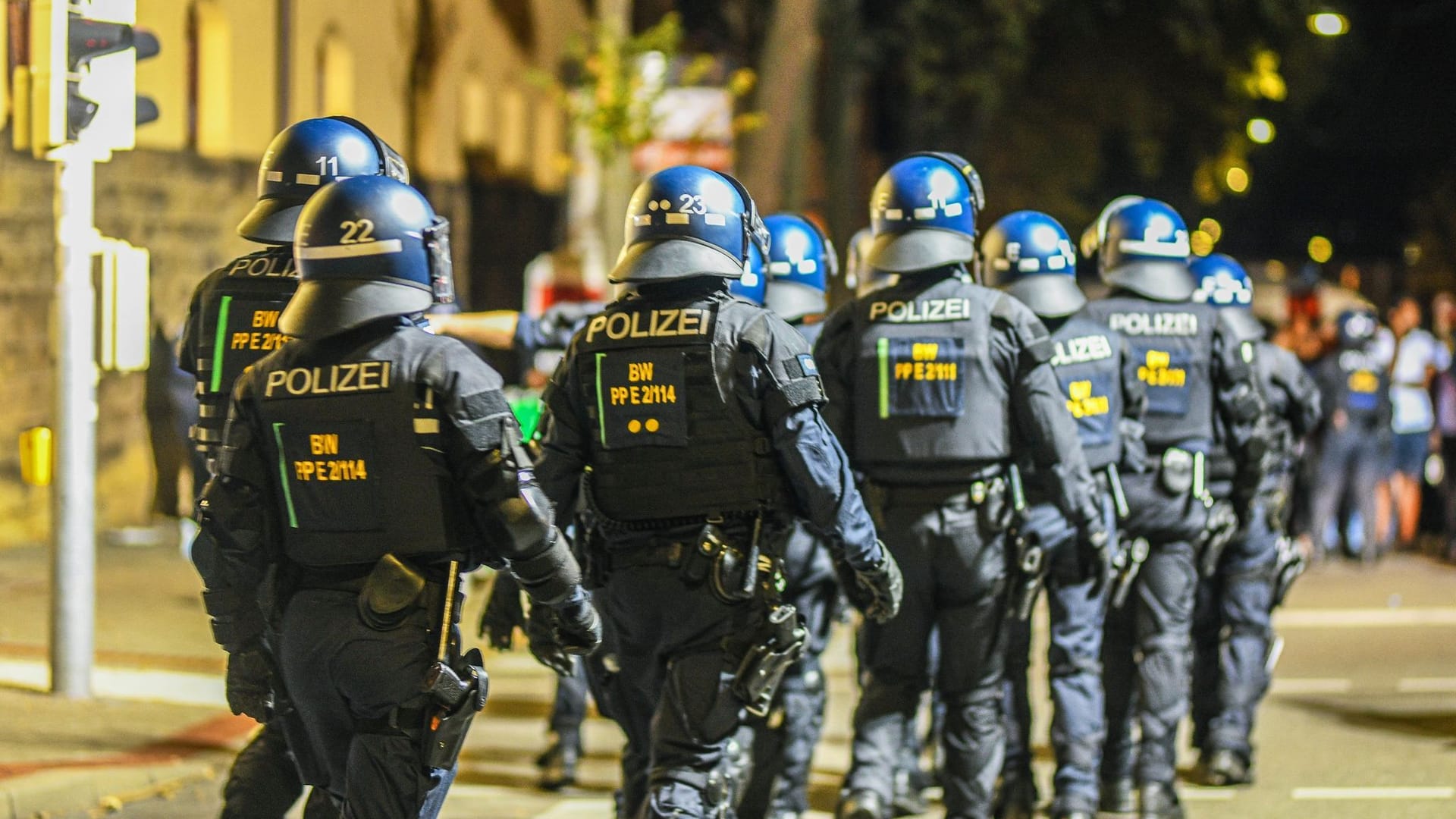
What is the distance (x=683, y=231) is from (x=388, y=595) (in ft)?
5.20

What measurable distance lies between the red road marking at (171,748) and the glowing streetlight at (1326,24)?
19.3 metres

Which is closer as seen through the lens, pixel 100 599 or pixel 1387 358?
pixel 100 599

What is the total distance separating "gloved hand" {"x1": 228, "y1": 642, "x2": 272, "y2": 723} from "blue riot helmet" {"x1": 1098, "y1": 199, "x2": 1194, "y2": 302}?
4.06m

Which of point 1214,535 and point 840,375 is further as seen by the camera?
point 1214,535

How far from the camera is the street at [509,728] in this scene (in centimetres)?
761

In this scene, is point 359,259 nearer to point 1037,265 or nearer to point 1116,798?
point 1037,265

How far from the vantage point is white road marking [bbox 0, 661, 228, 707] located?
30.2 feet

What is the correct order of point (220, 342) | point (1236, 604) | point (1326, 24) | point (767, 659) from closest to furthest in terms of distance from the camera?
point (767, 659) → point (220, 342) → point (1236, 604) → point (1326, 24)

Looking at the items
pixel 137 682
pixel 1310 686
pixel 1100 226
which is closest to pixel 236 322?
pixel 1100 226

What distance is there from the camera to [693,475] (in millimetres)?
5703

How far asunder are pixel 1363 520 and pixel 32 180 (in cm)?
1055

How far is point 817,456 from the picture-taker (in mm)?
5609

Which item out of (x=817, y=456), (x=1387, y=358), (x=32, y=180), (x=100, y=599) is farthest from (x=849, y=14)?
(x=817, y=456)

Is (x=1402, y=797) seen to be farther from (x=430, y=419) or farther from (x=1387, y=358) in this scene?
(x=1387, y=358)
